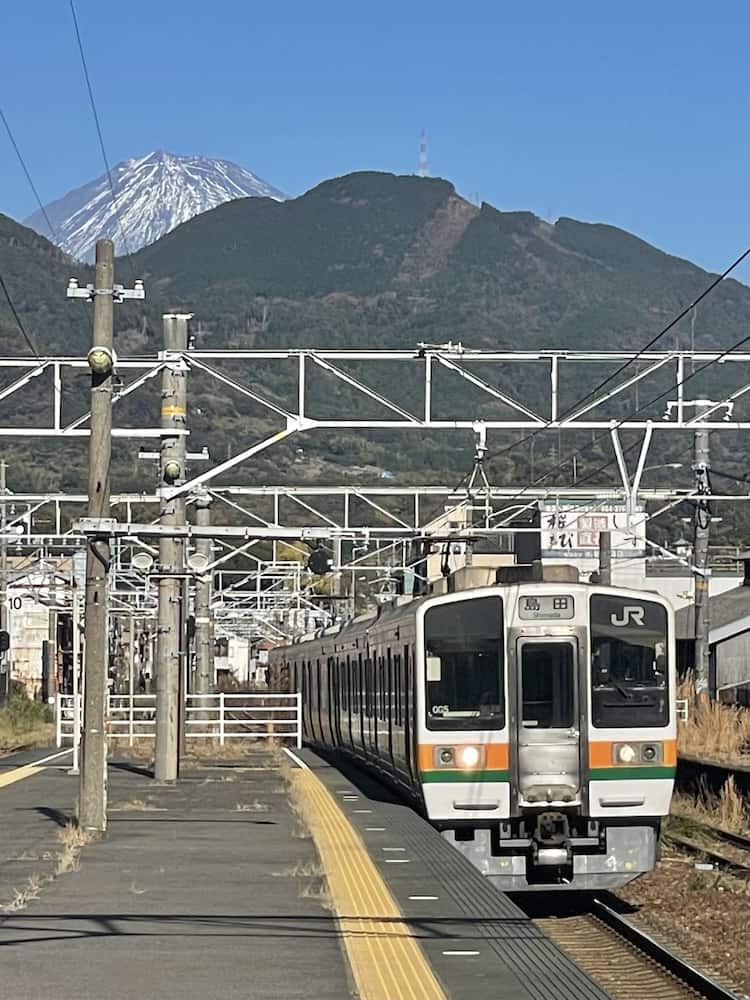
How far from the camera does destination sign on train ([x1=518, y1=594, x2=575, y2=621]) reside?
1714 cm

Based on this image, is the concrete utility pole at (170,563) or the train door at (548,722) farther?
the concrete utility pole at (170,563)

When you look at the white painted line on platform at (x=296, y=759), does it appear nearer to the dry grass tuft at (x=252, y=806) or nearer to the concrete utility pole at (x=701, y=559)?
the dry grass tuft at (x=252, y=806)

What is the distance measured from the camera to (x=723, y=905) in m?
16.9

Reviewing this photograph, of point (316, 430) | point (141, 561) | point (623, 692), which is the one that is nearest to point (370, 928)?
point (623, 692)

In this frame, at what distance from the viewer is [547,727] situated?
1694 cm

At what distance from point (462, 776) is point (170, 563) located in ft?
30.8

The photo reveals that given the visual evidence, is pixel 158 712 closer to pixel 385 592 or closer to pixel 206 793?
pixel 206 793

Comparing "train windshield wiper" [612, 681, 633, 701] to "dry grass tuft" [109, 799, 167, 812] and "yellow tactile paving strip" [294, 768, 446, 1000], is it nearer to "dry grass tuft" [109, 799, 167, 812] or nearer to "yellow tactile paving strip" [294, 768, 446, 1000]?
"yellow tactile paving strip" [294, 768, 446, 1000]

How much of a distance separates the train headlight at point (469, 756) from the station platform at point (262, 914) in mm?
727

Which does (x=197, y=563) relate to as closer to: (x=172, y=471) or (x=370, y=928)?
(x=172, y=471)

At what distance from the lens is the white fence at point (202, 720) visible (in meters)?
33.3

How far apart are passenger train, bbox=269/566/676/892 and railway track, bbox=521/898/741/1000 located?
17.7 inches

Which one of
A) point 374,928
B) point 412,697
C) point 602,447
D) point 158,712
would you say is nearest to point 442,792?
point 412,697

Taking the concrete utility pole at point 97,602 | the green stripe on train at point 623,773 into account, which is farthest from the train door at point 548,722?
the concrete utility pole at point 97,602
